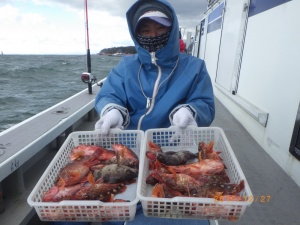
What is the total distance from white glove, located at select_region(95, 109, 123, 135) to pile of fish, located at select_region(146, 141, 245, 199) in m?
0.34

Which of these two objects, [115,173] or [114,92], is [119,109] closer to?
[114,92]

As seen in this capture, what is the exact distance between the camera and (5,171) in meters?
1.77

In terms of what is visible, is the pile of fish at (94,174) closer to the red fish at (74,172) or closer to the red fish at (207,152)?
the red fish at (74,172)

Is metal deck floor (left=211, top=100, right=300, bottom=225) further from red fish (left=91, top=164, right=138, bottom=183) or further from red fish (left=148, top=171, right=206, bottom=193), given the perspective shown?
red fish (left=91, top=164, right=138, bottom=183)

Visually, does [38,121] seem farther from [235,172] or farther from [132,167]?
[235,172]

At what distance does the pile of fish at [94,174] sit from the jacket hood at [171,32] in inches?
32.7

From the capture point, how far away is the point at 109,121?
1771mm

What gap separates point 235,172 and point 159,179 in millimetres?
479

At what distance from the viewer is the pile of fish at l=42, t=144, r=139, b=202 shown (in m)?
1.33

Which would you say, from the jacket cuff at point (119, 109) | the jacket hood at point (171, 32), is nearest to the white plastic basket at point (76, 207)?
the jacket cuff at point (119, 109)

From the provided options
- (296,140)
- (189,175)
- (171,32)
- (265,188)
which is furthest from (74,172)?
(296,140)

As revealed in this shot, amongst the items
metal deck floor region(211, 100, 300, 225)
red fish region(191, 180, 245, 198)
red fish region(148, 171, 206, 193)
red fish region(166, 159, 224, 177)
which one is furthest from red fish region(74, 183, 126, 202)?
metal deck floor region(211, 100, 300, 225)

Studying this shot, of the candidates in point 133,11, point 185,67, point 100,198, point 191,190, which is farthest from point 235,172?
point 133,11

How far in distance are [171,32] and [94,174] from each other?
1.27m
